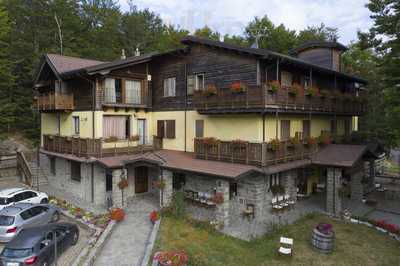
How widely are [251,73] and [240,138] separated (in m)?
4.05

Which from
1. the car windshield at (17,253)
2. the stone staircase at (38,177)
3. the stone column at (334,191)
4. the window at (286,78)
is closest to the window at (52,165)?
the stone staircase at (38,177)

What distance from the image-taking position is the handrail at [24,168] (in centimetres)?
2477

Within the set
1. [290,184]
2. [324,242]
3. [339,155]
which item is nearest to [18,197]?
[290,184]

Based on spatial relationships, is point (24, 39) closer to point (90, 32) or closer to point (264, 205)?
point (90, 32)

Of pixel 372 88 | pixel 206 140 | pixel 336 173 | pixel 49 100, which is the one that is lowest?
pixel 336 173

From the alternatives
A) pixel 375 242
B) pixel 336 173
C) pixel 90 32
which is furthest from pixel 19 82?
pixel 375 242

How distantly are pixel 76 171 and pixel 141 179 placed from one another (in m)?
5.33

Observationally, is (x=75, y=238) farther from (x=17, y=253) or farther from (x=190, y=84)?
(x=190, y=84)

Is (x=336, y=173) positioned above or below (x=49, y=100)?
below

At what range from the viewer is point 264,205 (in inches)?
637

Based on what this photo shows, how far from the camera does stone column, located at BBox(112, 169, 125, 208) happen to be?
59.1 ft

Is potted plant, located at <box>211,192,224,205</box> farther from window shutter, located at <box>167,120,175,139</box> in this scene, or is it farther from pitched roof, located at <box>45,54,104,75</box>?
pitched roof, located at <box>45,54,104,75</box>

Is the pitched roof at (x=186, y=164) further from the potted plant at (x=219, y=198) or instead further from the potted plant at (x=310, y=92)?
the potted plant at (x=310, y=92)

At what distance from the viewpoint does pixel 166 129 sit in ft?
73.3
